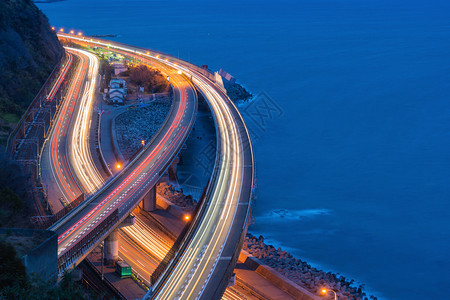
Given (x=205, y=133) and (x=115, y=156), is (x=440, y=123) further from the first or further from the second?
(x=115, y=156)

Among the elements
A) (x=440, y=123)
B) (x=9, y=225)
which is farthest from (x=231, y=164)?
(x=440, y=123)

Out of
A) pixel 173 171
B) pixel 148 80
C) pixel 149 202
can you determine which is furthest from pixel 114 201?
pixel 148 80

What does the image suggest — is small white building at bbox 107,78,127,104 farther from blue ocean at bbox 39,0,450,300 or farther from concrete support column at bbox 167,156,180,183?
concrete support column at bbox 167,156,180,183

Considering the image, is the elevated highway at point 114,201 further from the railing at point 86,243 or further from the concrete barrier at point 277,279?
the concrete barrier at point 277,279

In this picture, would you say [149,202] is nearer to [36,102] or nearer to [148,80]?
[36,102]

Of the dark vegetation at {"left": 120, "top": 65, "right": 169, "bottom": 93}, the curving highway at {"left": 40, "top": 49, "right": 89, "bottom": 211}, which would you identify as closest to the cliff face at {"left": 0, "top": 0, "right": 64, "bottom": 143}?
the curving highway at {"left": 40, "top": 49, "right": 89, "bottom": 211}

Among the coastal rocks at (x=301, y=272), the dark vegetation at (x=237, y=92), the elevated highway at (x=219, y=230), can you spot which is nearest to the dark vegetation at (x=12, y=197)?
the elevated highway at (x=219, y=230)
